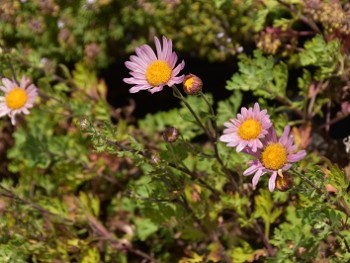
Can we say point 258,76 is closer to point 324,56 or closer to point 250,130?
point 324,56

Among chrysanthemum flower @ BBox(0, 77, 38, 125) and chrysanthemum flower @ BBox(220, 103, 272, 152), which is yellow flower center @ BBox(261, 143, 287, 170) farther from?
chrysanthemum flower @ BBox(0, 77, 38, 125)

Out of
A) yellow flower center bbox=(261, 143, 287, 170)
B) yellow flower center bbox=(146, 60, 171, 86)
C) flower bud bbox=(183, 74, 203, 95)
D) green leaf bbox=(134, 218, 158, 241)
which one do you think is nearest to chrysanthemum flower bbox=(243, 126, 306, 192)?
yellow flower center bbox=(261, 143, 287, 170)

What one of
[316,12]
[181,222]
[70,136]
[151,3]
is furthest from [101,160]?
[316,12]

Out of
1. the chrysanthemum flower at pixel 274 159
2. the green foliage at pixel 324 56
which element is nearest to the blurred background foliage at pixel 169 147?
the green foliage at pixel 324 56

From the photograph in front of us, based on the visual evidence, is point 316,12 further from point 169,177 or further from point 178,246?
point 178,246

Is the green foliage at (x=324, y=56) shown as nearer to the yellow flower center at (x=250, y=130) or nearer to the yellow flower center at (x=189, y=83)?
the yellow flower center at (x=250, y=130)

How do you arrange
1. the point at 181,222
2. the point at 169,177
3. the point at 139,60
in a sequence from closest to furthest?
the point at 139,60
the point at 169,177
the point at 181,222
